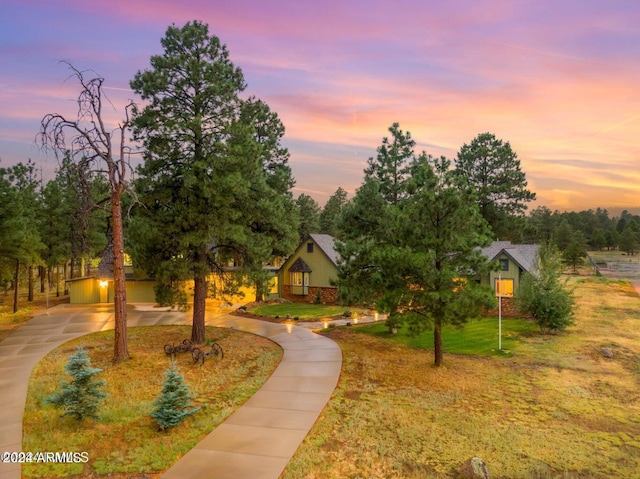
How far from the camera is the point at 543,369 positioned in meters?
14.4

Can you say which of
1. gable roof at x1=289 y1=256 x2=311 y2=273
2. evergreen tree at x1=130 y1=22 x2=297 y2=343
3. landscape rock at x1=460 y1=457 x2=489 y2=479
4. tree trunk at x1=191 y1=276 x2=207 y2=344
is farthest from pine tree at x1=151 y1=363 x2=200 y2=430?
gable roof at x1=289 y1=256 x2=311 y2=273

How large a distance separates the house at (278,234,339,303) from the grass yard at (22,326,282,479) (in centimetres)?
1436

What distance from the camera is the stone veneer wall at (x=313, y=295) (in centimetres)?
3222

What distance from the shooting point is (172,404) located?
8852 mm

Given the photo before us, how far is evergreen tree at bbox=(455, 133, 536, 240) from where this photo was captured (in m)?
42.4

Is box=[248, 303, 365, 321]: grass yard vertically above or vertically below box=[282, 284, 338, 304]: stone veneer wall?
below

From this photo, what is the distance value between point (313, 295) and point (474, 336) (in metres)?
15.9

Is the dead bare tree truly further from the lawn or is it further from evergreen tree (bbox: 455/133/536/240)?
evergreen tree (bbox: 455/133/536/240)

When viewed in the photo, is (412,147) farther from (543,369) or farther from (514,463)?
(514,463)

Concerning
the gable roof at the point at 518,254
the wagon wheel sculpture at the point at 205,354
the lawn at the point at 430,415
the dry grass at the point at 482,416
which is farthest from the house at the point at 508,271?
the wagon wheel sculpture at the point at 205,354

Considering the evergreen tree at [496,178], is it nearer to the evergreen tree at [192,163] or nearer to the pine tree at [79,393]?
the evergreen tree at [192,163]

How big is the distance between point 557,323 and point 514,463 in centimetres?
1491

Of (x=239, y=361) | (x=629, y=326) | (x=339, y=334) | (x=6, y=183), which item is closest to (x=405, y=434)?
(x=239, y=361)

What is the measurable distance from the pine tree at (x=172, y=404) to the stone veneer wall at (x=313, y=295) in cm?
2306
